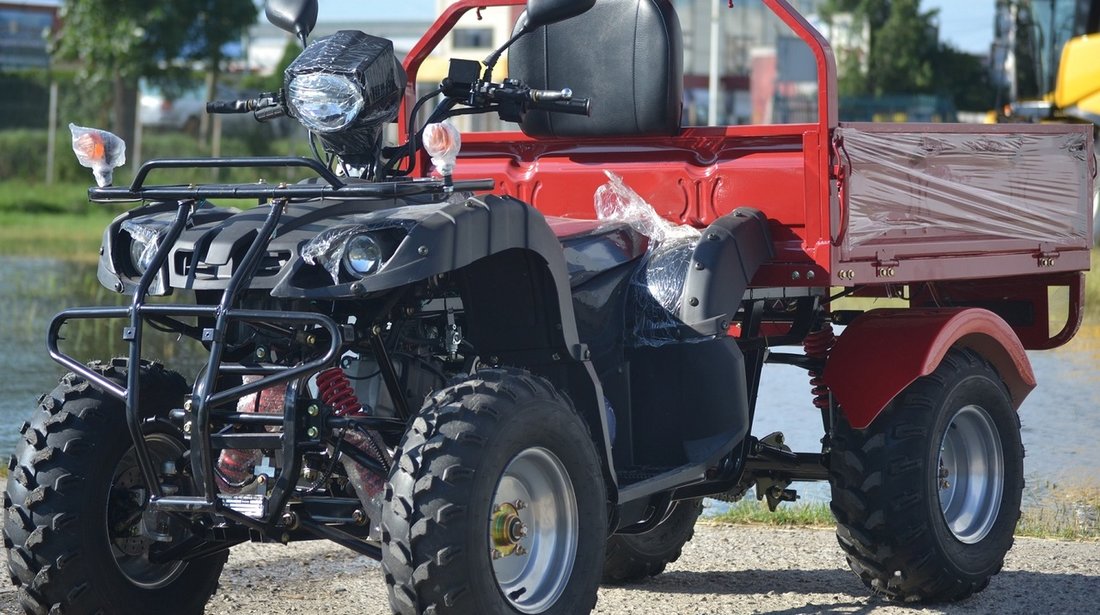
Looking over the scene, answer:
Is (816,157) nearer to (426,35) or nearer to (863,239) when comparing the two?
(863,239)

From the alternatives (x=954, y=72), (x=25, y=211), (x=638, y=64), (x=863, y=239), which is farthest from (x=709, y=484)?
(x=954, y=72)

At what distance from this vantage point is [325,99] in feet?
15.1

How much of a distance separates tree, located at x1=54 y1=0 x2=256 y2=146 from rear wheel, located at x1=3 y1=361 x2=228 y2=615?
26218mm

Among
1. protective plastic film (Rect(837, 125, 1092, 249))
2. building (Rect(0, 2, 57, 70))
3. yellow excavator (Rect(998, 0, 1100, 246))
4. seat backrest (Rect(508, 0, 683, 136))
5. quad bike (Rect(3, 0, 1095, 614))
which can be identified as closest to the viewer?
quad bike (Rect(3, 0, 1095, 614))

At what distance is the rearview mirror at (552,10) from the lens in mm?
4477

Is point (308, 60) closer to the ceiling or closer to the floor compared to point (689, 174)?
closer to the ceiling

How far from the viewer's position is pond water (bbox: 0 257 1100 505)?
342 inches

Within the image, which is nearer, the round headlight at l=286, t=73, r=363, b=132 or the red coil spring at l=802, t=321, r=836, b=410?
the round headlight at l=286, t=73, r=363, b=132

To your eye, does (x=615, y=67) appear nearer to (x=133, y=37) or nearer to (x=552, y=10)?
(x=552, y=10)

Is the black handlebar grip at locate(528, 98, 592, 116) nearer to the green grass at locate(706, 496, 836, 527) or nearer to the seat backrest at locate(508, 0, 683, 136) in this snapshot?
the seat backrest at locate(508, 0, 683, 136)

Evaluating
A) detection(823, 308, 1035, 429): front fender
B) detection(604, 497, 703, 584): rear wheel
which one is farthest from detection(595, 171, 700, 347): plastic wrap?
detection(604, 497, 703, 584): rear wheel

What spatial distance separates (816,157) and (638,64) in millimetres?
Result: 753

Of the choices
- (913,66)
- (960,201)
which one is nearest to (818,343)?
(960,201)

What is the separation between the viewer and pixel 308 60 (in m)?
4.60
